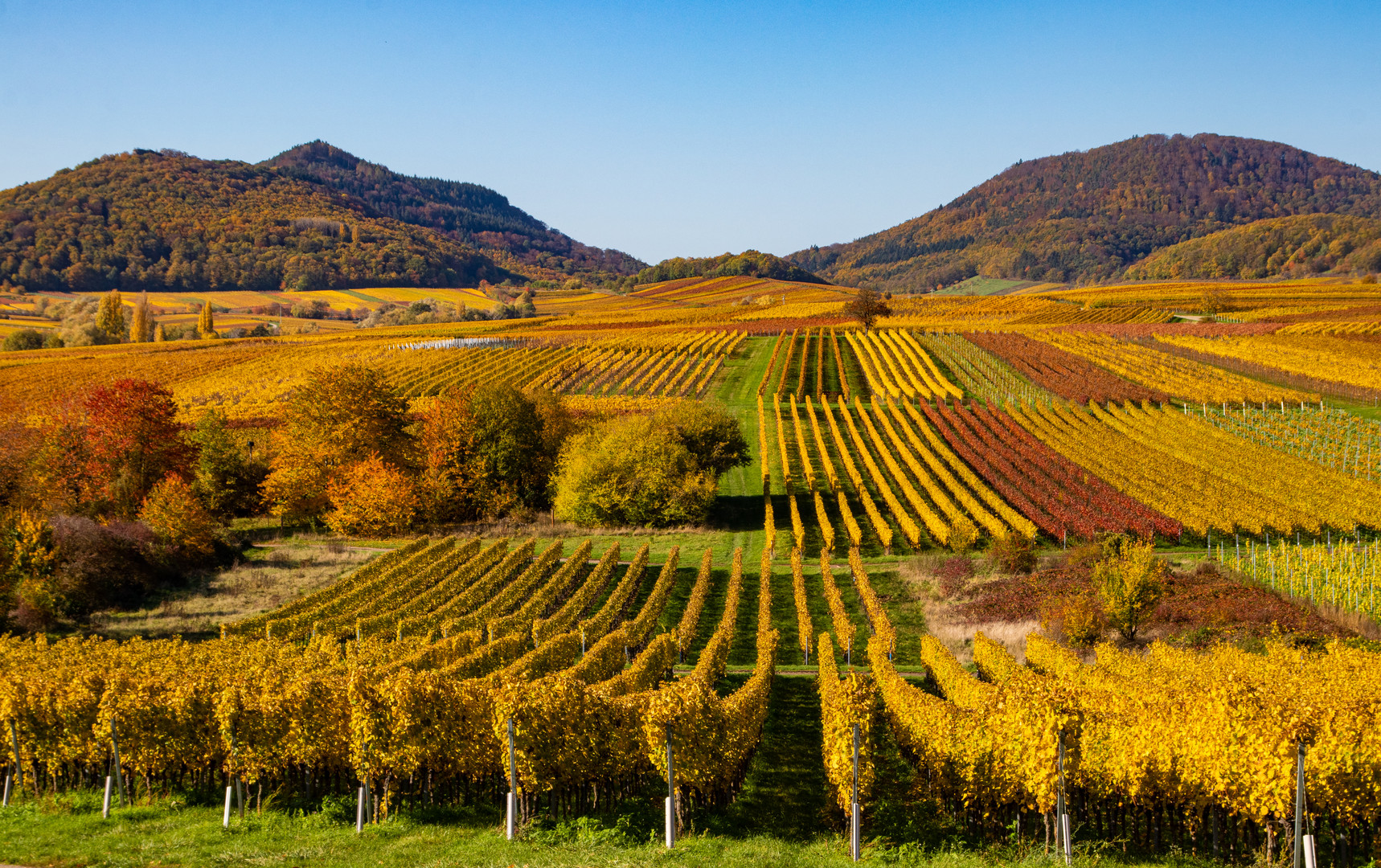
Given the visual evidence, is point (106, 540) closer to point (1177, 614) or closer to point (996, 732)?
point (996, 732)

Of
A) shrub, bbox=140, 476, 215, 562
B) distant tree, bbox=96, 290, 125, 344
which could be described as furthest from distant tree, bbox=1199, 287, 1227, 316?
distant tree, bbox=96, 290, 125, 344

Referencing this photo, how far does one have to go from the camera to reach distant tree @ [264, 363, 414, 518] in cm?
5447

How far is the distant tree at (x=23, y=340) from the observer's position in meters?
108

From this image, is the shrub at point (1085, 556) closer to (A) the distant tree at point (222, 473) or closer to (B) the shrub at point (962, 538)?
(B) the shrub at point (962, 538)

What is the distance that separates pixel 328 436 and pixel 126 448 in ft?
35.5

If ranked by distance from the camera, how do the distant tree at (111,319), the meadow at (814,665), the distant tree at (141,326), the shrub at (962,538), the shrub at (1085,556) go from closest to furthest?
1. the meadow at (814,665)
2. the shrub at (1085,556)
3. the shrub at (962,538)
4. the distant tree at (111,319)
5. the distant tree at (141,326)

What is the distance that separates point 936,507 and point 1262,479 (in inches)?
708

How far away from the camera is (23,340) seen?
108938 millimetres

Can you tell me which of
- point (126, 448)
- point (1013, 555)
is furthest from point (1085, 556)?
point (126, 448)

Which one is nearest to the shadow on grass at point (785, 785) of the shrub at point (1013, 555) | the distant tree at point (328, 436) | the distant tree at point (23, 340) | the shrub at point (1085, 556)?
the shrub at point (1013, 555)

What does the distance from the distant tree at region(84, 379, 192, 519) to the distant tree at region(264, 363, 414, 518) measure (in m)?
6.10

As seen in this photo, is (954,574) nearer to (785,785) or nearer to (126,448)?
(785,785)

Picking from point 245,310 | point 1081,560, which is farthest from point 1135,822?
point 245,310

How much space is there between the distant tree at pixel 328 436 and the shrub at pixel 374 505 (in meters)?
2.58
